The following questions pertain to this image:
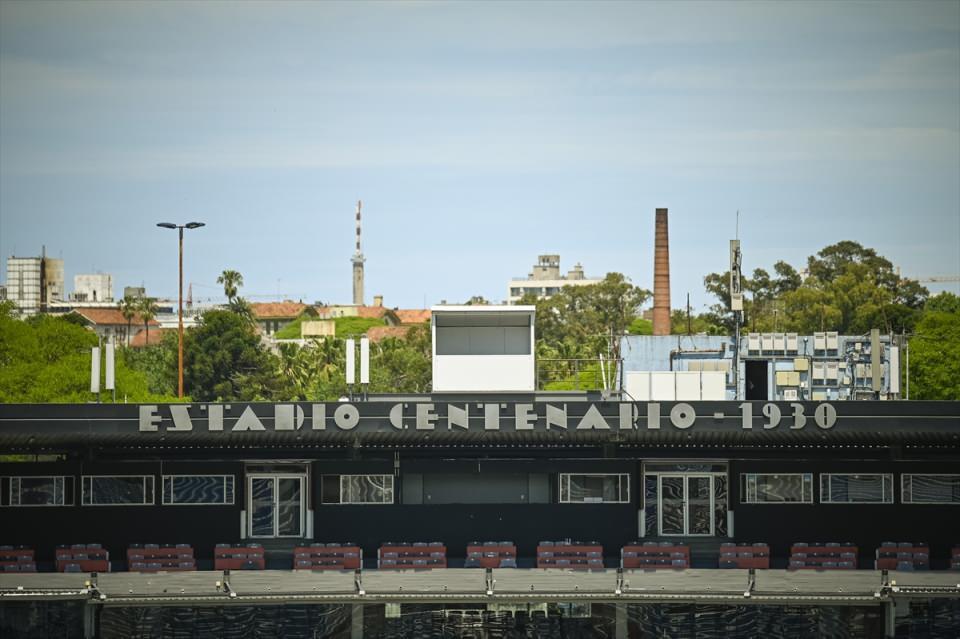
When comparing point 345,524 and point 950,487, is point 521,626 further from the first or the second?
point 950,487

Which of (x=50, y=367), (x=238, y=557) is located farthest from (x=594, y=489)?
(x=50, y=367)

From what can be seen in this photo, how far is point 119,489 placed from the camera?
45.3 m

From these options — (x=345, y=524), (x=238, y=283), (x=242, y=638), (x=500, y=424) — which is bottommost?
(x=242, y=638)

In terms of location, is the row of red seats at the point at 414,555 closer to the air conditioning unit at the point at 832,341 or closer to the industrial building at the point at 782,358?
the industrial building at the point at 782,358

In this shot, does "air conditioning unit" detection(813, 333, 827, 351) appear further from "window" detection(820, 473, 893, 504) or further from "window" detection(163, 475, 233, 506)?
"window" detection(163, 475, 233, 506)

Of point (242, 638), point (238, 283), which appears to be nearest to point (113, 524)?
point (242, 638)

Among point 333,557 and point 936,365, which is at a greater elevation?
point 936,365

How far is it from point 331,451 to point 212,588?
25.9 ft

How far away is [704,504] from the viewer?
1804 inches

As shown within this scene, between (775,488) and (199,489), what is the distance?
19.5 meters

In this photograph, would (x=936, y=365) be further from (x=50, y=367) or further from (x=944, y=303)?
(x=50, y=367)

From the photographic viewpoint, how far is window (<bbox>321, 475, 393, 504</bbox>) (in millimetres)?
45438

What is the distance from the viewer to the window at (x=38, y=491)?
148 feet

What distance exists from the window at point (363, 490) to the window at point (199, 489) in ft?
11.1
